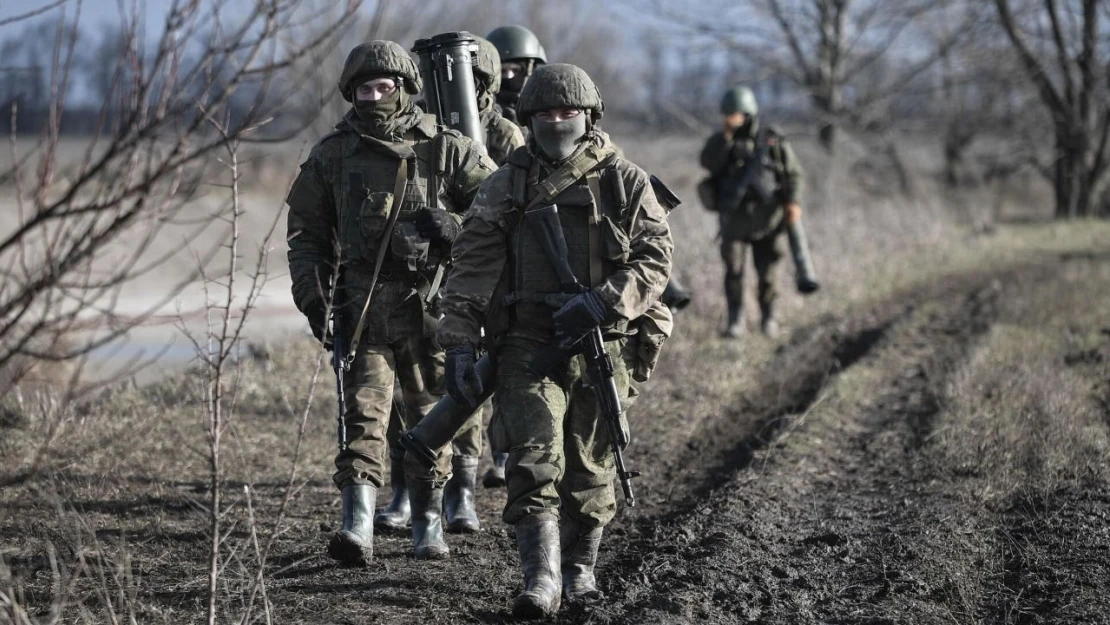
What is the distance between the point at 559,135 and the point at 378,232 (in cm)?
101

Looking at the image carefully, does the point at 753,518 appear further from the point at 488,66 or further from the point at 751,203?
the point at 751,203

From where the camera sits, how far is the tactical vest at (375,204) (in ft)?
16.6

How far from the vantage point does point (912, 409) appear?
25.6 feet

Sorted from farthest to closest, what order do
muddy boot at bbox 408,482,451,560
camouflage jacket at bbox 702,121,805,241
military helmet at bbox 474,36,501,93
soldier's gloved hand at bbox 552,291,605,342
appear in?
camouflage jacket at bbox 702,121,805,241, military helmet at bbox 474,36,501,93, muddy boot at bbox 408,482,451,560, soldier's gloved hand at bbox 552,291,605,342

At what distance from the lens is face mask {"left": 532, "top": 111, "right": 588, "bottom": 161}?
4453mm

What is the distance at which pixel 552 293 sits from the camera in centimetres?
445

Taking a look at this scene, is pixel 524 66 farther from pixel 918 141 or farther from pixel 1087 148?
pixel 918 141

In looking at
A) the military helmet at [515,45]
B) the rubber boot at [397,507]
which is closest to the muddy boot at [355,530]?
the rubber boot at [397,507]

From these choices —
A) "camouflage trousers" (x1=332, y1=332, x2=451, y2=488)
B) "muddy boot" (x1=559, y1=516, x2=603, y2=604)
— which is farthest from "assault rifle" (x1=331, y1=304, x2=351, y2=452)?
"muddy boot" (x1=559, y1=516, x2=603, y2=604)

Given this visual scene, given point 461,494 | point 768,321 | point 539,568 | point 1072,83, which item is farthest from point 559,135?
point 1072,83

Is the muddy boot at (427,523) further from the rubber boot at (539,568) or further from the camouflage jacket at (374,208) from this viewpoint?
the rubber boot at (539,568)

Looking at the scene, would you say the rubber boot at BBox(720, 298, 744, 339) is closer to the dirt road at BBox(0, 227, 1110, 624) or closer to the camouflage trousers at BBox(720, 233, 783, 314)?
the camouflage trousers at BBox(720, 233, 783, 314)

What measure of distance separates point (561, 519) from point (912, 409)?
3912 mm

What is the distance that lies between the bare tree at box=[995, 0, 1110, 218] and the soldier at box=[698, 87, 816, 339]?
50.6ft
